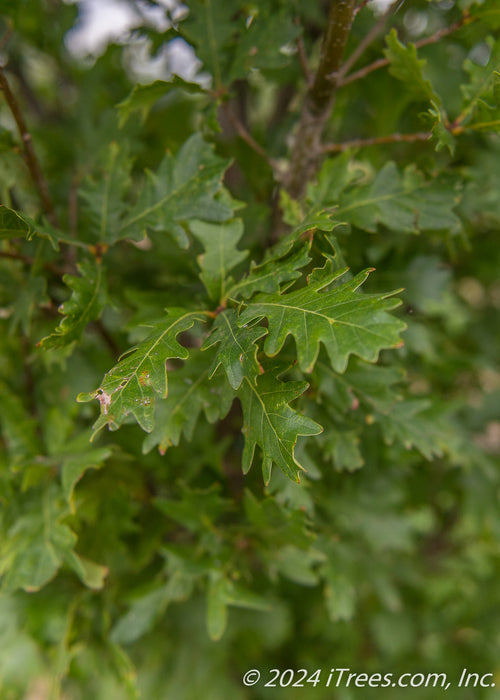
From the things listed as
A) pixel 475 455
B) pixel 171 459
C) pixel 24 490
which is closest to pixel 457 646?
pixel 475 455

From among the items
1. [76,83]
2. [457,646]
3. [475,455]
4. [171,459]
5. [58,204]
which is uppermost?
[76,83]

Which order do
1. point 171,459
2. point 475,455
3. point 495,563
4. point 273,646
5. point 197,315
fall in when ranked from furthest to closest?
point 495,563
point 273,646
point 475,455
point 171,459
point 197,315

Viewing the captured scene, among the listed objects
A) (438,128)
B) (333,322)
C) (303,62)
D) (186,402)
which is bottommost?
(186,402)

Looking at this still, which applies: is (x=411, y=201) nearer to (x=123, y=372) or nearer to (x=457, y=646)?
(x=123, y=372)

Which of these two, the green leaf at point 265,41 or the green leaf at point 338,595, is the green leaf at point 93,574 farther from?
the green leaf at point 265,41

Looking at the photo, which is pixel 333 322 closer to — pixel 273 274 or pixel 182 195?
pixel 273 274
